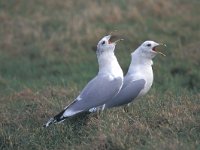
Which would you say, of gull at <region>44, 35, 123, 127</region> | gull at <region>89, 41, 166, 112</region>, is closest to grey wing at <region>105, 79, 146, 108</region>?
gull at <region>89, 41, 166, 112</region>

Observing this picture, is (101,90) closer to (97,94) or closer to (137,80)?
(97,94)

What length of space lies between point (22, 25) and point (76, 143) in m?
7.93

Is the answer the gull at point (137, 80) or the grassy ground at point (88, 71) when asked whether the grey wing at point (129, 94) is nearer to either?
the gull at point (137, 80)

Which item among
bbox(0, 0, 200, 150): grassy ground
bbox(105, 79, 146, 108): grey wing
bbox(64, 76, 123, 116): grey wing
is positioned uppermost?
bbox(64, 76, 123, 116): grey wing

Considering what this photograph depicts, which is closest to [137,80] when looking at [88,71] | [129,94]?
[129,94]

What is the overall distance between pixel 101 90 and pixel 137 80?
510 mm

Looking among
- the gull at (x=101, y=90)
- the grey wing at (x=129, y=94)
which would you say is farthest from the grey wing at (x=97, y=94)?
the grey wing at (x=129, y=94)

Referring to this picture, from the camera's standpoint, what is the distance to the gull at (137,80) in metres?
8.00

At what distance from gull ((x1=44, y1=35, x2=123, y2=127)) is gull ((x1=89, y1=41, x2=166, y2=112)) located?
0.11 m

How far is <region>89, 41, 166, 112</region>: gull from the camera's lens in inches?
315

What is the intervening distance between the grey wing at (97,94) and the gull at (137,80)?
0.32 feet

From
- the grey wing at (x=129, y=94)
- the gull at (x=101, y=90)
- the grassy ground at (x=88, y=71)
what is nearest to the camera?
the grassy ground at (x=88, y=71)

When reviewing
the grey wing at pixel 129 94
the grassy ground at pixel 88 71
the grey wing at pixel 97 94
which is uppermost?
the grey wing at pixel 97 94

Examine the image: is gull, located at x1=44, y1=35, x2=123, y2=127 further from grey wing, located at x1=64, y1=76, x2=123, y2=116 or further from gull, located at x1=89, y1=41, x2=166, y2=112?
gull, located at x1=89, y1=41, x2=166, y2=112
